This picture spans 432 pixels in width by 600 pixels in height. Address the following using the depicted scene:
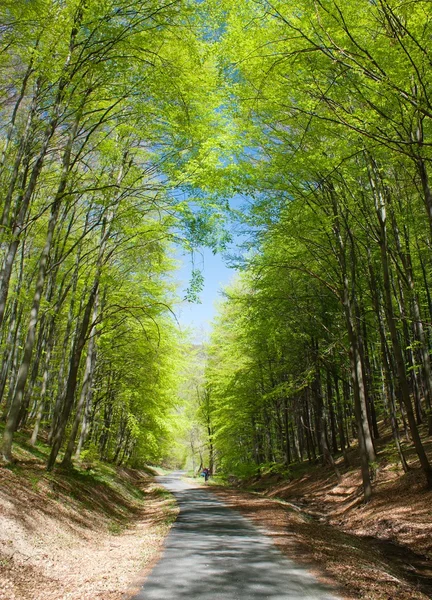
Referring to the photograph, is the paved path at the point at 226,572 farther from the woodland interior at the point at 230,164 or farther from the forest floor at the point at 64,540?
the woodland interior at the point at 230,164

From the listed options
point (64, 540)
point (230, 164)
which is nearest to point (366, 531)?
point (64, 540)

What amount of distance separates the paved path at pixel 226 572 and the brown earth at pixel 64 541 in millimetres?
352

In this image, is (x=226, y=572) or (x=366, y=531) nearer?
(x=226, y=572)

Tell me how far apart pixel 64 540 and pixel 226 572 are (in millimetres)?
2981

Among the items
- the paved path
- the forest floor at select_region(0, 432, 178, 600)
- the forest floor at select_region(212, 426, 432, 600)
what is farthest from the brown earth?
the forest floor at select_region(212, 426, 432, 600)

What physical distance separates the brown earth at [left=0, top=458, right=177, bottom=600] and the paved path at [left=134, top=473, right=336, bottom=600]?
1.15 ft

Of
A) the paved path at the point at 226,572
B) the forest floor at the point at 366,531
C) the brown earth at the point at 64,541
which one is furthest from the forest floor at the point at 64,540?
the forest floor at the point at 366,531

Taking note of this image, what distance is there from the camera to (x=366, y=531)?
31.7 feet

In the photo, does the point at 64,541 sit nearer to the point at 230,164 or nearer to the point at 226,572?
the point at 226,572

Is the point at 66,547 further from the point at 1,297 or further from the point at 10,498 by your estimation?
the point at 1,297

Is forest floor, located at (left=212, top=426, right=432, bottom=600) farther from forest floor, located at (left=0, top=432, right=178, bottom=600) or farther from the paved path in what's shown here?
forest floor, located at (left=0, top=432, right=178, bottom=600)

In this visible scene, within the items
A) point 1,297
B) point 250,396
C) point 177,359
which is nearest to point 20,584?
point 1,297

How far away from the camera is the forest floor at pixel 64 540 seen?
4.75 m

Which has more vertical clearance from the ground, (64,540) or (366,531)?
(64,540)
